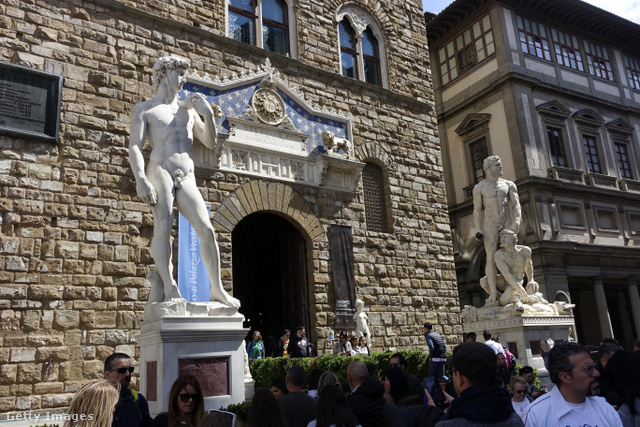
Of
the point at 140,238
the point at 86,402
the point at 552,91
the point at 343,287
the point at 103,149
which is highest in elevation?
the point at 552,91

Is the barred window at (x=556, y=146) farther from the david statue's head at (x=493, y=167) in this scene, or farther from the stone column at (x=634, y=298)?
the david statue's head at (x=493, y=167)

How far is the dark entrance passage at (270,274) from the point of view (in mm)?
11930

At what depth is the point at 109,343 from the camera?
873 centimetres

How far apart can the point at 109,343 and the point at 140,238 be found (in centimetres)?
184

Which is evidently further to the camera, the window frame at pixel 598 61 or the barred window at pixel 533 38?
the window frame at pixel 598 61

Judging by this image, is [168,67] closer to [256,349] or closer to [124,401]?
[124,401]

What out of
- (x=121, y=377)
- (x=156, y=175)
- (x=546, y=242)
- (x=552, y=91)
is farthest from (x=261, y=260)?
(x=552, y=91)

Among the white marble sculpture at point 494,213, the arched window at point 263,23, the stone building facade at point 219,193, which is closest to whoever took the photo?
the stone building facade at point 219,193

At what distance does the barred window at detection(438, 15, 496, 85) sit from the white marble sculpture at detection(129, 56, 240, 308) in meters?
18.3

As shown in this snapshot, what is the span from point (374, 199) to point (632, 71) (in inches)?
790

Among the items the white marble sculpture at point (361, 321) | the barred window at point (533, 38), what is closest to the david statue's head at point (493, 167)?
the white marble sculpture at point (361, 321)

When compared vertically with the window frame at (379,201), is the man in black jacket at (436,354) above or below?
Answer: below

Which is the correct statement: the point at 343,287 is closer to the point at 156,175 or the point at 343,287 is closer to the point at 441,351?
the point at 441,351

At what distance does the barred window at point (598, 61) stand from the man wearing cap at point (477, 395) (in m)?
25.8
